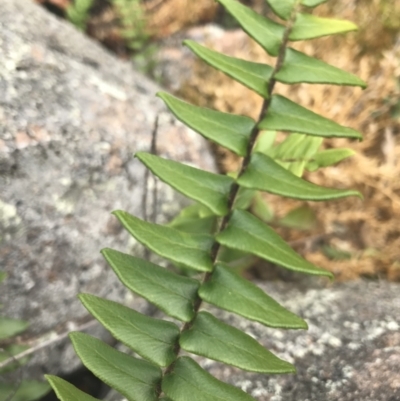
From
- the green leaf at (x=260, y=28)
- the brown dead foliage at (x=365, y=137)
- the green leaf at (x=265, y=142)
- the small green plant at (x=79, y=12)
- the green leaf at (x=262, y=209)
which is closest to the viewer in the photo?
the green leaf at (x=260, y=28)

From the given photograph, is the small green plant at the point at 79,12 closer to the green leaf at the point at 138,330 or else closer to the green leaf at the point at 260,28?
the green leaf at the point at 260,28

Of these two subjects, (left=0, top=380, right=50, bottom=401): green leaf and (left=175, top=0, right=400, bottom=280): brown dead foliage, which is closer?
(left=0, top=380, right=50, bottom=401): green leaf

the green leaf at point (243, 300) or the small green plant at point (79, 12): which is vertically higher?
the small green plant at point (79, 12)

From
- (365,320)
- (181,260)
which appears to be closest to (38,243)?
(181,260)

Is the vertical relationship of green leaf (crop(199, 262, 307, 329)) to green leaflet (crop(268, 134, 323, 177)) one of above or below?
below

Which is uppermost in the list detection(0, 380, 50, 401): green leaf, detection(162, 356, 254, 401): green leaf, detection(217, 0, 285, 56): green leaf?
detection(217, 0, 285, 56): green leaf

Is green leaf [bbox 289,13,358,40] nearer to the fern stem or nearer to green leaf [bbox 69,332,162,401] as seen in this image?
the fern stem

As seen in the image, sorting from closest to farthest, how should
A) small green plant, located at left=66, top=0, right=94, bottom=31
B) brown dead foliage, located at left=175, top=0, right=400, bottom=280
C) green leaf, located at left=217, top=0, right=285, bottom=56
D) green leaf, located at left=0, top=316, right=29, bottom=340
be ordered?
green leaf, located at left=217, top=0, right=285, bottom=56, green leaf, located at left=0, top=316, right=29, bottom=340, brown dead foliage, located at left=175, top=0, right=400, bottom=280, small green plant, located at left=66, top=0, right=94, bottom=31

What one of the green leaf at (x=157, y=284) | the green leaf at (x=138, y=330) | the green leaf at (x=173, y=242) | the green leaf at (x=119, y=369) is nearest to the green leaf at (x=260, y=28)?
the green leaf at (x=173, y=242)

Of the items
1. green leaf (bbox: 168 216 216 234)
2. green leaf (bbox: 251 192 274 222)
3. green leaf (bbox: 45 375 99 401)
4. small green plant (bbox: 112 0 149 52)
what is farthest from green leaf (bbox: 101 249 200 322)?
small green plant (bbox: 112 0 149 52)
